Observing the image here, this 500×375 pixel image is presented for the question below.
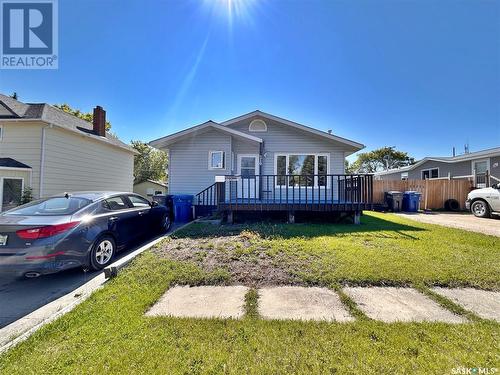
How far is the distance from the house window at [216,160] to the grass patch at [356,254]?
4.39 metres

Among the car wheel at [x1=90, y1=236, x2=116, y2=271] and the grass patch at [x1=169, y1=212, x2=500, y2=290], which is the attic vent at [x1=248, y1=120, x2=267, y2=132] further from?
the car wheel at [x1=90, y1=236, x2=116, y2=271]

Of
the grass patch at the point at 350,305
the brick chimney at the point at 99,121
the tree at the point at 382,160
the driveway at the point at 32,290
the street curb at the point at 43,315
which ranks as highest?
the tree at the point at 382,160

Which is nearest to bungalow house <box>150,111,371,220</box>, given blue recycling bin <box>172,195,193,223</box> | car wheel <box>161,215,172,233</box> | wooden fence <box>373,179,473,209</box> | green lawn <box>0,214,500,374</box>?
blue recycling bin <box>172,195,193,223</box>

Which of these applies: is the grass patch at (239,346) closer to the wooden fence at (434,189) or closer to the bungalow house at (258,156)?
the bungalow house at (258,156)

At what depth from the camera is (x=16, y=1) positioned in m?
8.19

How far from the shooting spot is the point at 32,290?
3438 millimetres

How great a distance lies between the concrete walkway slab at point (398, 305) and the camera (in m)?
2.58

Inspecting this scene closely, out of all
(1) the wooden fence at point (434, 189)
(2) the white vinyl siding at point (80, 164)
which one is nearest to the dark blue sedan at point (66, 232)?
(2) the white vinyl siding at point (80, 164)

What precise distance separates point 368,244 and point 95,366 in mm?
5558

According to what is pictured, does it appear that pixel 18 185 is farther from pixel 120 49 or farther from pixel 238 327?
pixel 238 327

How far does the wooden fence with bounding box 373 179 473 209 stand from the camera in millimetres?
14227

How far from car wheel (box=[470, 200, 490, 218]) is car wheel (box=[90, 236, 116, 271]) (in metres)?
15.4

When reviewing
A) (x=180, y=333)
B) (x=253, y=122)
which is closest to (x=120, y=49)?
(x=253, y=122)

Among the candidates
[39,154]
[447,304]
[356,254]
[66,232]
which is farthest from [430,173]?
[39,154]
